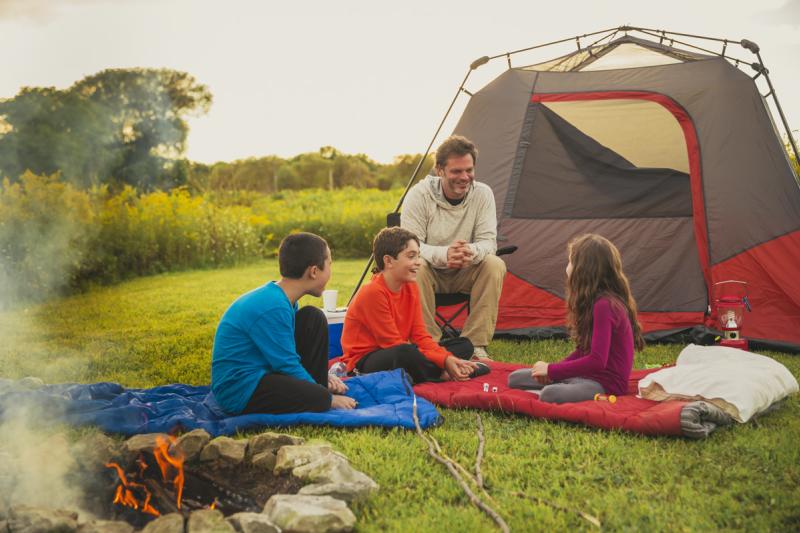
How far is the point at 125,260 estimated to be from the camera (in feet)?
25.2

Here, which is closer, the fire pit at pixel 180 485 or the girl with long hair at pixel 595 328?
the fire pit at pixel 180 485

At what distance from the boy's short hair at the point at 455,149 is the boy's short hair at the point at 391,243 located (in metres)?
0.73

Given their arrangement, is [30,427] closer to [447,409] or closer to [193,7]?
[447,409]

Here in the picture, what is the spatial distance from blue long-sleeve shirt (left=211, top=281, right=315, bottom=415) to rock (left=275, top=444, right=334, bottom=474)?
1.77 ft

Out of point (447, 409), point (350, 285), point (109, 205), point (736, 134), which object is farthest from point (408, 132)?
point (447, 409)

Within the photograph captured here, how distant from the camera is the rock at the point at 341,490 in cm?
204

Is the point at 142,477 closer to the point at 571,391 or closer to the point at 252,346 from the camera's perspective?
the point at 252,346

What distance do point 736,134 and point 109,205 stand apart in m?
5.79

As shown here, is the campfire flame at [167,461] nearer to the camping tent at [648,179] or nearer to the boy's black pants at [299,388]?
the boy's black pants at [299,388]

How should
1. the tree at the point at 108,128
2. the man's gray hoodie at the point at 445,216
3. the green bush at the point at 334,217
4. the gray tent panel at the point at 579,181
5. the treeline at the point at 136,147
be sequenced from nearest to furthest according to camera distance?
the man's gray hoodie at the point at 445,216 → the gray tent panel at the point at 579,181 → the tree at the point at 108,128 → the treeline at the point at 136,147 → the green bush at the point at 334,217

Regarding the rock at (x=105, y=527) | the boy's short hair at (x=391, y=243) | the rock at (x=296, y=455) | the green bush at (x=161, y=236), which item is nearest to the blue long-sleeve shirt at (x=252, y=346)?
the rock at (x=296, y=455)

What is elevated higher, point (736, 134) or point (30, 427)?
point (736, 134)

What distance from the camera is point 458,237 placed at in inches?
170

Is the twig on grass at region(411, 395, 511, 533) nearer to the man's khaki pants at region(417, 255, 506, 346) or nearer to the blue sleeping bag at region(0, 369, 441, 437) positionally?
the blue sleeping bag at region(0, 369, 441, 437)
